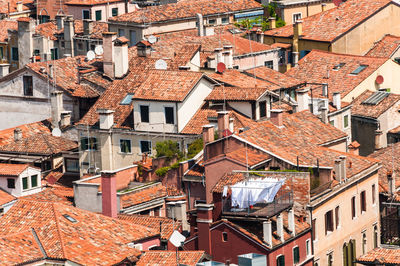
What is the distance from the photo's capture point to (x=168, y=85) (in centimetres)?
7356

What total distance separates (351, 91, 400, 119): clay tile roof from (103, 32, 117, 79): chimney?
1314 cm

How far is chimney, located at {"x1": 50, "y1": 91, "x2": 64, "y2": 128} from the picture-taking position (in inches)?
3187

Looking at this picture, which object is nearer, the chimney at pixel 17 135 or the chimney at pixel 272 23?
the chimney at pixel 17 135

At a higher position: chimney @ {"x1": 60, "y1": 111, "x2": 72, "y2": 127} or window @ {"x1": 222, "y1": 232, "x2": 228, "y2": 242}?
chimney @ {"x1": 60, "y1": 111, "x2": 72, "y2": 127}

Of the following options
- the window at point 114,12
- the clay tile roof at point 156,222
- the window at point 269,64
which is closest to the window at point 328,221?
the clay tile roof at point 156,222

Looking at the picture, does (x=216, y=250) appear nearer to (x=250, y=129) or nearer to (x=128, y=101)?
(x=250, y=129)

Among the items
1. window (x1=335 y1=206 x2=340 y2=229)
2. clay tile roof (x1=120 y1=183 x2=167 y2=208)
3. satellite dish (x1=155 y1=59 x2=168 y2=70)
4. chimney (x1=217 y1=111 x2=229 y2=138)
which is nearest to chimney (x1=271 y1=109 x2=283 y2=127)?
chimney (x1=217 y1=111 x2=229 y2=138)

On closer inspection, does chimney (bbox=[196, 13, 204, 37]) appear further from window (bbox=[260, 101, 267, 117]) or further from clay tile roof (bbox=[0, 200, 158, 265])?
clay tile roof (bbox=[0, 200, 158, 265])

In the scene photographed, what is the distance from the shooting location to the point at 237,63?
86.7m

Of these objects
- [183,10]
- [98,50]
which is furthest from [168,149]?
[183,10]

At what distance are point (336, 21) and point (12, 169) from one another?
29.2 m

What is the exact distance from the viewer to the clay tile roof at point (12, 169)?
238ft

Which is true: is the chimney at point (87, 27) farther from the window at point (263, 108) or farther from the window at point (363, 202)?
the window at point (363, 202)

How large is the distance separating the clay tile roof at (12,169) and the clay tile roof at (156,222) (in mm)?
10166
